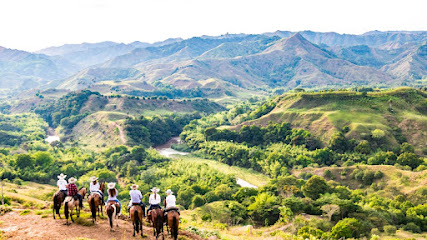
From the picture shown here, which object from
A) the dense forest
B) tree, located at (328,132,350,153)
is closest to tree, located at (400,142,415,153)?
the dense forest

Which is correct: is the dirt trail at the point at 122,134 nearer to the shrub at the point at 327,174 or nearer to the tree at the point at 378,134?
the shrub at the point at 327,174

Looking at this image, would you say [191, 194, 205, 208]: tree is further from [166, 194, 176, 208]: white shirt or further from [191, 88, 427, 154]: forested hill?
[191, 88, 427, 154]: forested hill

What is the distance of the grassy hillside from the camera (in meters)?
58.7

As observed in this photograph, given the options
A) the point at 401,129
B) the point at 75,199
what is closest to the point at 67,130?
the point at 75,199

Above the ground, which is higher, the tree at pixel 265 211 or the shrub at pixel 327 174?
the tree at pixel 265 211

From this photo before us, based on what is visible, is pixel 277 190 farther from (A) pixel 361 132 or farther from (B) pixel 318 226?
(A) pixel 361 132

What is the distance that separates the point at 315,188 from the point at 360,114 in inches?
1501

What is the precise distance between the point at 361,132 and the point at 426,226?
32476 millimetres

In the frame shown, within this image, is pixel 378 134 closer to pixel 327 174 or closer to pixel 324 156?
pixel 324 156

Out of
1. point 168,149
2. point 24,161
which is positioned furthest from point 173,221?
point 168,149

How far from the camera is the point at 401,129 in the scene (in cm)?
6000

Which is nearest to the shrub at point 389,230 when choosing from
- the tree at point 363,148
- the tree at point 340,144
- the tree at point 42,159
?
the tree at point 363,148

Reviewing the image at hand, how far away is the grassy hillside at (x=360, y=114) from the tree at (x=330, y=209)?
34.7 m

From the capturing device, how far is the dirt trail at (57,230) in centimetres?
1516
